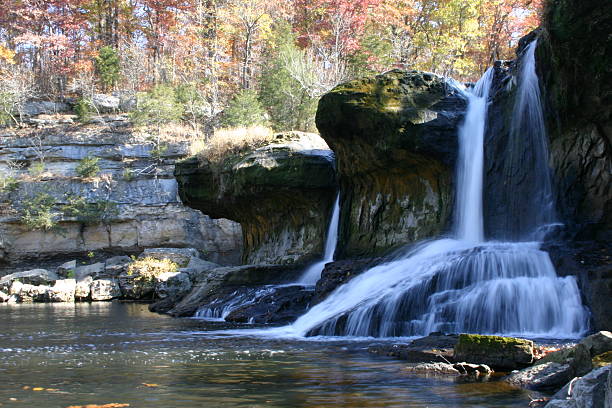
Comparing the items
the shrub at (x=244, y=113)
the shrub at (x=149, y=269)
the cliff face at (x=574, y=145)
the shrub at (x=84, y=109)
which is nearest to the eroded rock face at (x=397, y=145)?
the cliff face at (x=574, y=145)

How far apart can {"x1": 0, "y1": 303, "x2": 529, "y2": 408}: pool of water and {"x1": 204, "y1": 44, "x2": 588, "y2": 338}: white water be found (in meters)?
1.14

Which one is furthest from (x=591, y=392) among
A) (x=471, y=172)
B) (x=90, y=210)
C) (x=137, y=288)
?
(x=90, y=210)

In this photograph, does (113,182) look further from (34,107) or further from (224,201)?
(224,201)

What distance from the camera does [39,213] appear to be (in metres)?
29.1

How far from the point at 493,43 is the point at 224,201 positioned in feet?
50.8

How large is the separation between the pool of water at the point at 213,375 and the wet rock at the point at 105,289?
12499 mm

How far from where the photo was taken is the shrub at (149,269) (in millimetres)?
24047

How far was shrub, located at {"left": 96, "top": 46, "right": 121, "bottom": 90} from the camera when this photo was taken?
36.7 metres

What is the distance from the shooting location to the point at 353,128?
15750 millimetres

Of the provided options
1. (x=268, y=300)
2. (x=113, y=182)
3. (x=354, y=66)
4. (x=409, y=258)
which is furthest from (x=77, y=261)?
(x=409, y=258)

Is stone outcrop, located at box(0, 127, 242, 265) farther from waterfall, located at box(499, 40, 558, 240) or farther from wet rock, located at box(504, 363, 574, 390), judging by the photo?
wet rock, located at box(504, 363, 574, 390)

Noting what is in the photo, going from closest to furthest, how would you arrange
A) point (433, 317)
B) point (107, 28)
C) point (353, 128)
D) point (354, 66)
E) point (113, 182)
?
1. point (433, 317)
2. point (353, 128)
3. point (354, 66)
4. point (113, 182)
5. point (107, 28)

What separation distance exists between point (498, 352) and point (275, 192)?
13.1 meters

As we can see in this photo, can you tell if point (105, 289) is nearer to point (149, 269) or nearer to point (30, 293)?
point (149, 269)
